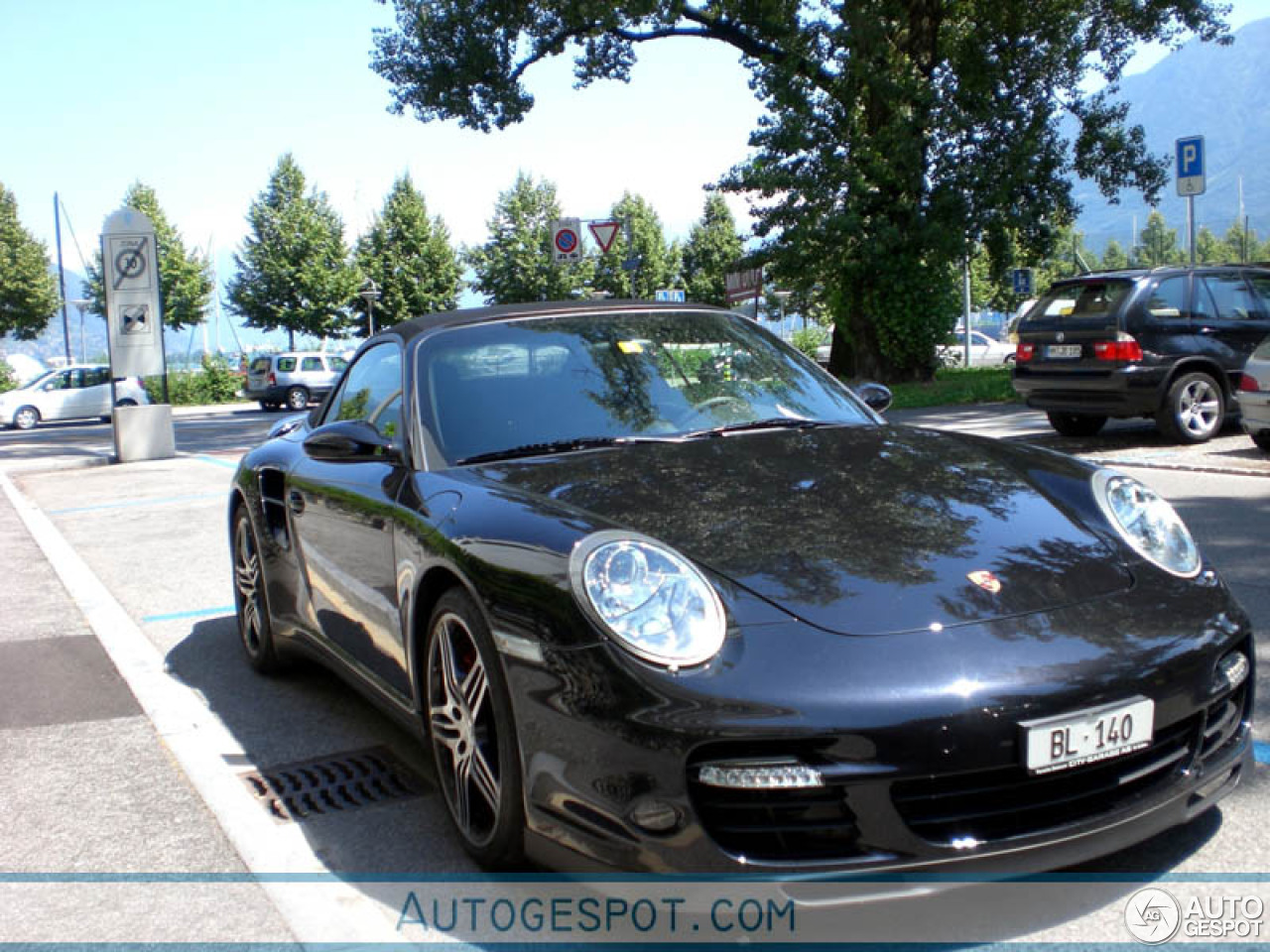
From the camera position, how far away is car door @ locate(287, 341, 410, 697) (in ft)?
11.1

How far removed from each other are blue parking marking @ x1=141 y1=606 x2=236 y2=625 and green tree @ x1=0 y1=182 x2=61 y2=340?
156 ft

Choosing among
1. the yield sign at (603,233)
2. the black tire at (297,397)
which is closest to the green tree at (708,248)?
the black tire at (297,397)

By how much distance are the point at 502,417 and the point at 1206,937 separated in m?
2.16

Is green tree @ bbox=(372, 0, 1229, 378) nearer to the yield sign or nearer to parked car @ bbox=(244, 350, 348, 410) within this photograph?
the yield sign

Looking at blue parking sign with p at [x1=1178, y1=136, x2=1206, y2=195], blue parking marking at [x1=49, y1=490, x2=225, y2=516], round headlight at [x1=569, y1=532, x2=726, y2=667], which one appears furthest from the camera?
blue parking sign with p at [x1=1178, y1=136, x2=1206, y2=195]

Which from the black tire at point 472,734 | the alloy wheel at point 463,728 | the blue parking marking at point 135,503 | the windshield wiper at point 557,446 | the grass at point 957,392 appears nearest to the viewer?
the black tire at point 472,734

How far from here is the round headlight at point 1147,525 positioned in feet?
9.31

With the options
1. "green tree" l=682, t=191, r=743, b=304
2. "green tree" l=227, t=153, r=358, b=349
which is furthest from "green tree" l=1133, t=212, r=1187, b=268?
"green tree" l=227, t=153, r=358, b=349

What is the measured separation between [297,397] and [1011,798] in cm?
3506

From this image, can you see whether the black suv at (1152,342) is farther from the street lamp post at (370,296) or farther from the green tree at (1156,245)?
the green tree at (1156,245)

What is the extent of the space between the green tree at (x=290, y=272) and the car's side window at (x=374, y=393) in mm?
47150

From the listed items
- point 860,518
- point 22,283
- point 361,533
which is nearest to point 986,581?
point 860,518

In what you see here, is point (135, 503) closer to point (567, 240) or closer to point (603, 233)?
point (567, 240)

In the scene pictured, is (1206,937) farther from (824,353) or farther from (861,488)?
(824,353)
